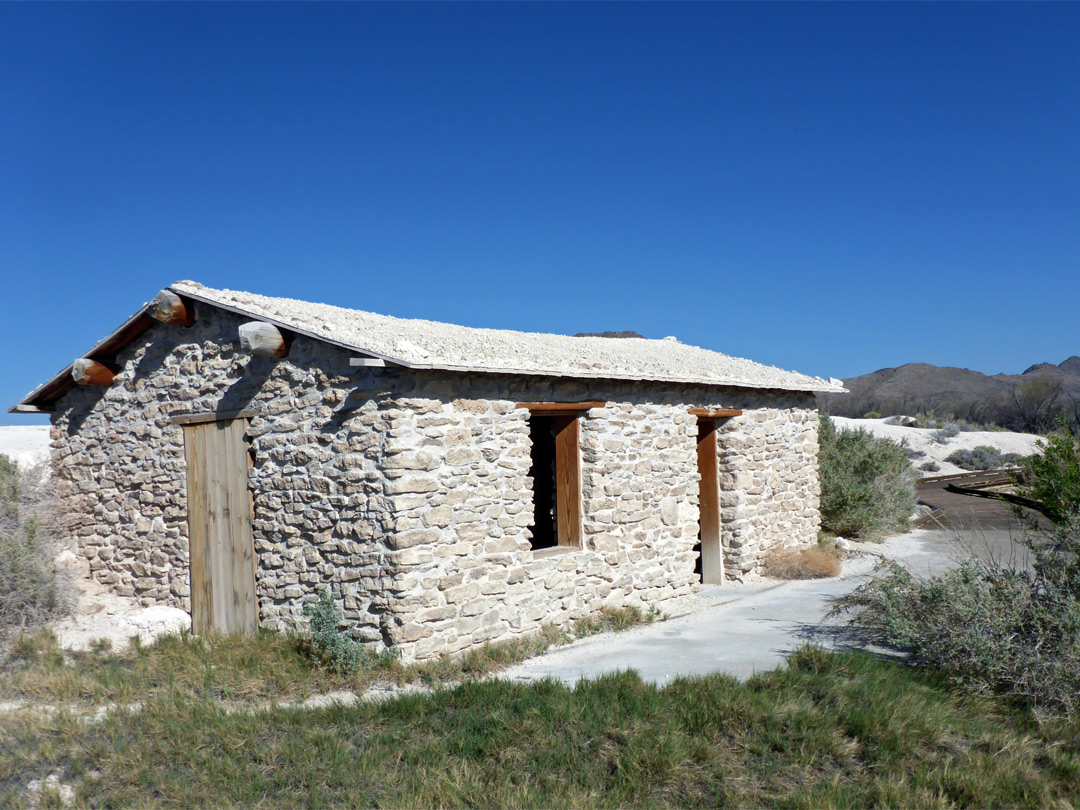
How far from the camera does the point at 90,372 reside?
891 cm

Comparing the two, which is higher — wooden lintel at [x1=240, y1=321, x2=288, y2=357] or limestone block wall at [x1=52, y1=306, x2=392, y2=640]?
wooden lintel at [x1=240, y1=321, x2=288, y2=357]

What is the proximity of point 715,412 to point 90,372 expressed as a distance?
24.3 ft

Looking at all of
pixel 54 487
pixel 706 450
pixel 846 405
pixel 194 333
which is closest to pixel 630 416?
pixel 706 450

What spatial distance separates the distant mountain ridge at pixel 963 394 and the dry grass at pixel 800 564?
41.7 ft

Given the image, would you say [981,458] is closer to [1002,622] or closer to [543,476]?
[543,476]

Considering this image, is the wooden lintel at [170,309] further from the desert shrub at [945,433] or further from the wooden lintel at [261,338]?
the desert shrub at [945,433]

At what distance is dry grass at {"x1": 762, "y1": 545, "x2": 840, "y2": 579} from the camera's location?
10.8 meters

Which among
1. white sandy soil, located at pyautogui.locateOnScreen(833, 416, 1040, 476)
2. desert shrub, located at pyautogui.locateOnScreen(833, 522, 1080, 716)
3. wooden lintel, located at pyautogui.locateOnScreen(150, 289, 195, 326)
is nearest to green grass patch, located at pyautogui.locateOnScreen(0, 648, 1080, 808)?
desert shrub, located at pyautogui.locateOnScreen(833, 522, 1080, 716)

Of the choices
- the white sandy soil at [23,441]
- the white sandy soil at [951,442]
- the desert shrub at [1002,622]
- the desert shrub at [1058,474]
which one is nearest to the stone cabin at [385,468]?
the desert shrub at [1002,622]

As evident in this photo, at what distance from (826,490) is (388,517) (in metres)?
9.20

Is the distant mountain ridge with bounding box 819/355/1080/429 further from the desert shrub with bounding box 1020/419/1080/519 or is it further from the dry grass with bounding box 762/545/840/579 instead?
the desert shrub with bounding box 1020/419/1080/519

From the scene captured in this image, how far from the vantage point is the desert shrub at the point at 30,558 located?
7.76 metres

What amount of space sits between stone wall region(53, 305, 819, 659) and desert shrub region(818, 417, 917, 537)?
3766 millimetres

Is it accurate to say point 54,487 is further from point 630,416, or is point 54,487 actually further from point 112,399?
point 630,416
